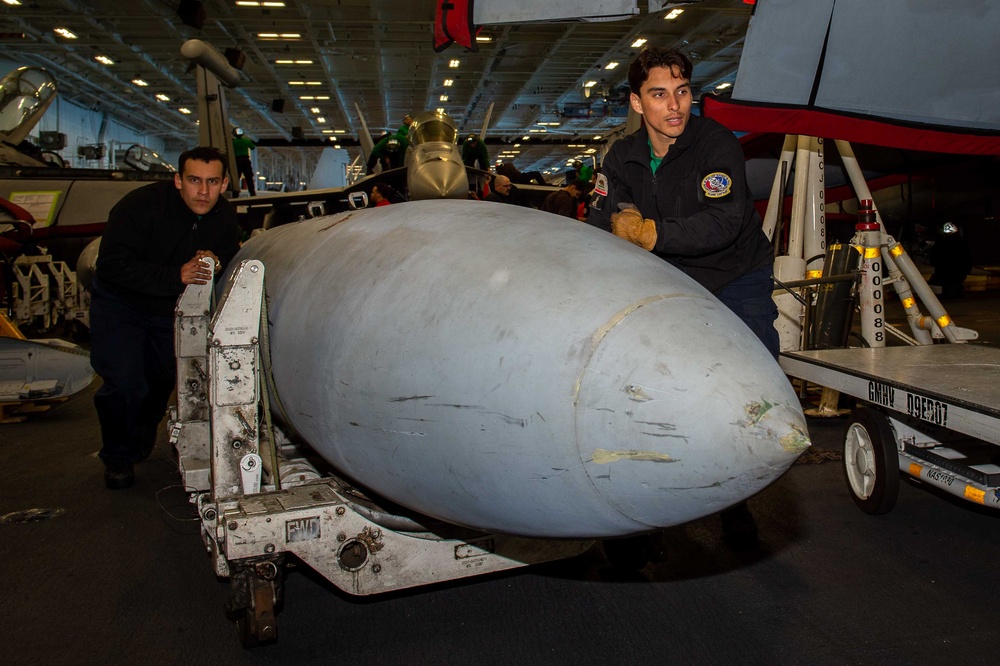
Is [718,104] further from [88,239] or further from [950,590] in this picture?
[88,239]

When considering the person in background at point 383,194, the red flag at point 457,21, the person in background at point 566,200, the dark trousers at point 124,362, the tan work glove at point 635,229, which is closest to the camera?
the tan work glove at point 635,229

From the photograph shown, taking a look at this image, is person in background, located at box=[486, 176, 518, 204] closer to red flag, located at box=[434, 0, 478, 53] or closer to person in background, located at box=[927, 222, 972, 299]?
red flag, located at box=[434, 0, 478, 53]

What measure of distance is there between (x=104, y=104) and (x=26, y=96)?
16.4 metres

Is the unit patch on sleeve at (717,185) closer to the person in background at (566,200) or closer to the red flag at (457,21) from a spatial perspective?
the red flag at (457,21)

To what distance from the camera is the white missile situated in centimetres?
130

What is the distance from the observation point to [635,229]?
206 centimetres

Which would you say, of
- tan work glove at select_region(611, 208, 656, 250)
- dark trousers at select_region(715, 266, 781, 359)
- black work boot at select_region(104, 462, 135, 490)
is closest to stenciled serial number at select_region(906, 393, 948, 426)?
dark trousers at select_region(715, 266, 781, 359)

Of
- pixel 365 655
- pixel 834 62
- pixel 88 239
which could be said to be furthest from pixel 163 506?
pixel 88 239

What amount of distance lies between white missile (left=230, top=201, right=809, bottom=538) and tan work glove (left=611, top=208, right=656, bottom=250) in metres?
0.32

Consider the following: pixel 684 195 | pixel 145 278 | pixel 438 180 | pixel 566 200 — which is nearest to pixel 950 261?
pixel 566 200

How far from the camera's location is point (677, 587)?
250cm

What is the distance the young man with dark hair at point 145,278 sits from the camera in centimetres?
319

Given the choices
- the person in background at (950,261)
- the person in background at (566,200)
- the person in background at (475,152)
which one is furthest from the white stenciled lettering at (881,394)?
the person in background at (950,261)

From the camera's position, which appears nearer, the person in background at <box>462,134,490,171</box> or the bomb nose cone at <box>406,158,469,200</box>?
the bomb nose cone at <box>406,158,469,200</box>
